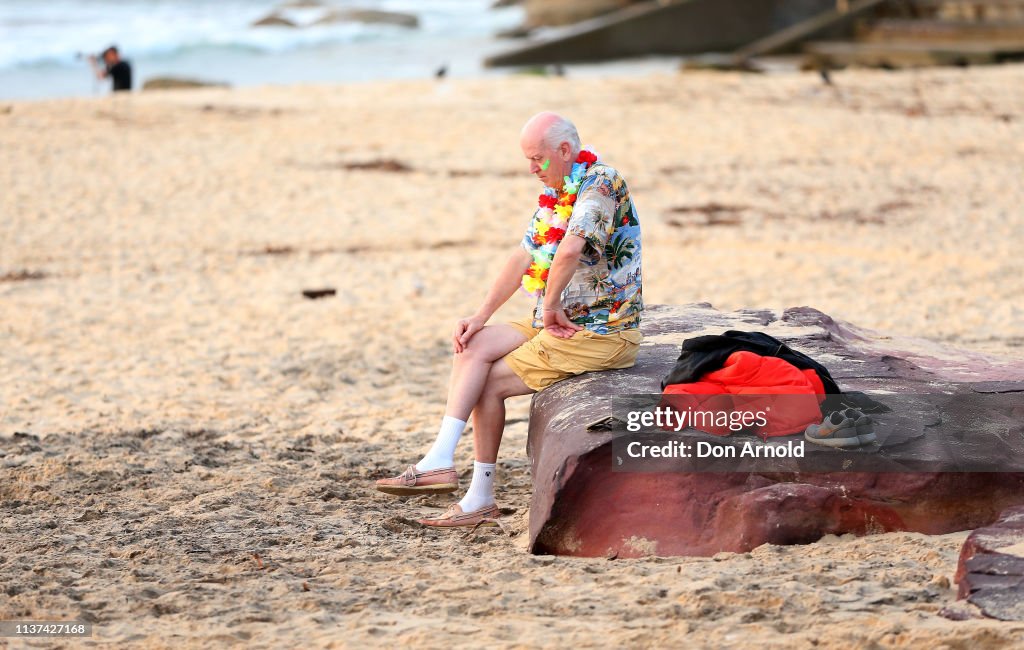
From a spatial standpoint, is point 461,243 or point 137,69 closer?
point 461,243

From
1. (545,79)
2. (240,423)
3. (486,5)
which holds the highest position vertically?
(486,5)

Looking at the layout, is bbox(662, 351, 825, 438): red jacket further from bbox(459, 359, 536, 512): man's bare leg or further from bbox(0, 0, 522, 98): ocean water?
bbox(0, 0, 522, 98): ocean water

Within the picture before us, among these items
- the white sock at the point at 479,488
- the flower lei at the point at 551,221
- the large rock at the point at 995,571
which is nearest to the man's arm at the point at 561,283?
the flower lei at the point at 551,221

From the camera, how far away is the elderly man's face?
4.39 metres

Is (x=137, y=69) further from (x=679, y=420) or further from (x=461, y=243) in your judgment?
(x=679, y=420)

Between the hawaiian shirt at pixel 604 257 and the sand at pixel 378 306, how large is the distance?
0.84 meters

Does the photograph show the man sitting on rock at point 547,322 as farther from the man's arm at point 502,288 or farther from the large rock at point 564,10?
the large rock at point 564,10

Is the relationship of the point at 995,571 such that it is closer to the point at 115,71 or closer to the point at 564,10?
the point at 115,71

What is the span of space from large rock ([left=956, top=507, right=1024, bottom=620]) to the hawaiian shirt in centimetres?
154

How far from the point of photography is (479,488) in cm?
459

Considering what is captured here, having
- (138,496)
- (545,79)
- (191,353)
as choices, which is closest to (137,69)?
(545,79)

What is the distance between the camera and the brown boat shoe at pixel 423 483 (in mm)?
4668

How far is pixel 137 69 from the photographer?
88.1ft

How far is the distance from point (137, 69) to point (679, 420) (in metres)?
25.1
